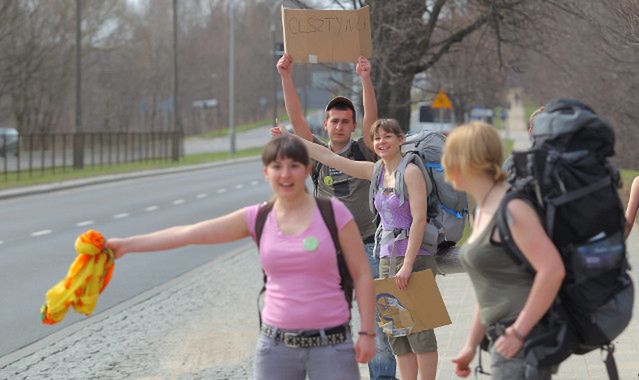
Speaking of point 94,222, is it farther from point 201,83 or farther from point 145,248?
point 201,83

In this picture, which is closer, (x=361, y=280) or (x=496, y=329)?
(x=496, y=329)

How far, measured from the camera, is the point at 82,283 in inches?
191

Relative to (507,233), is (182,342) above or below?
below

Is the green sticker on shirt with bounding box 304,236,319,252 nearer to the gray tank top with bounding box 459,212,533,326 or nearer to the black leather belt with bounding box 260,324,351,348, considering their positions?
the black leather belt with bounding box 260,324,351,348

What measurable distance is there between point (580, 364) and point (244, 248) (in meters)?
11.0

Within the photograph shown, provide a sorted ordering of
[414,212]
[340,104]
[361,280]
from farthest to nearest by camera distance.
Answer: [340,104] < [414,212] < [361,280]

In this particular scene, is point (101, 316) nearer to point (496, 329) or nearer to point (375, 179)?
point (375, 179)

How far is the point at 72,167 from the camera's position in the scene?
146 ft

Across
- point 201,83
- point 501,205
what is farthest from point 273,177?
point 201,83

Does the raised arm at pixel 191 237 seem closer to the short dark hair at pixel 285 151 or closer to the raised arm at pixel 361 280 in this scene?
the short dark hair at pixel 285 151

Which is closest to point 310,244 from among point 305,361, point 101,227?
point 305,361

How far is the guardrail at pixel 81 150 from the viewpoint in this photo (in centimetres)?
3933

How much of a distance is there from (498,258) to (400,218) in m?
2.47

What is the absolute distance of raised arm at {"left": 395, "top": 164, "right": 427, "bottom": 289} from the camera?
667 centimetres
